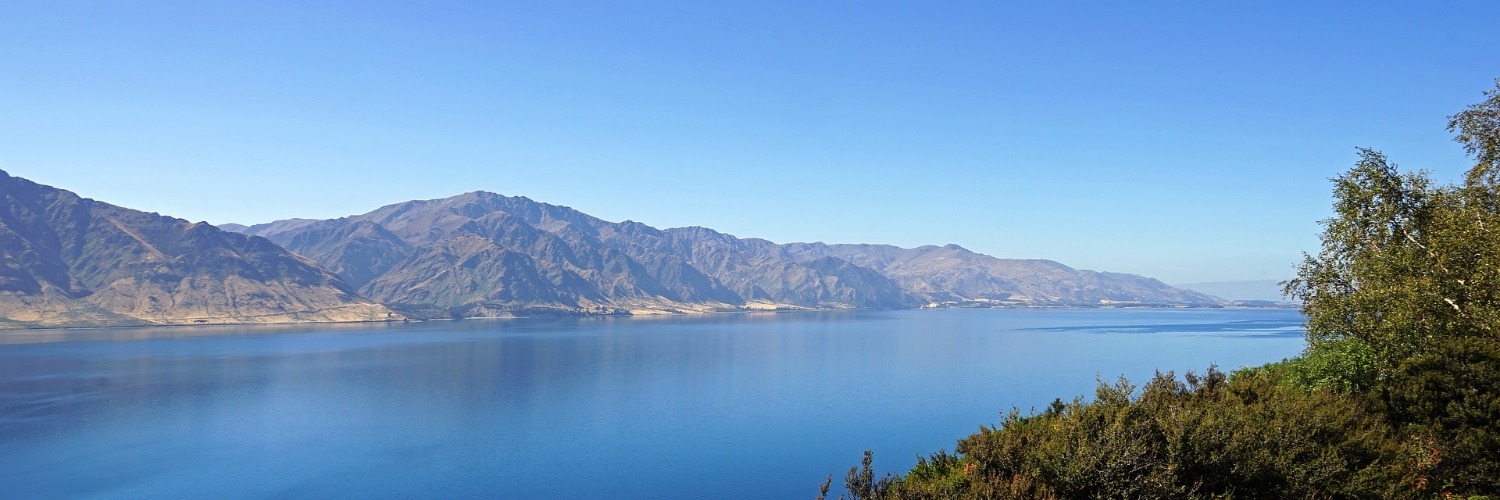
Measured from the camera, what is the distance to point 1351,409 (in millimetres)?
34938

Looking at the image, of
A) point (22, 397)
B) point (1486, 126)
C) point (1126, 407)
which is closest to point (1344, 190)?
point (1486, 126)

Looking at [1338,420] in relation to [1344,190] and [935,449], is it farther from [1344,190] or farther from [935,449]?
[935,449]

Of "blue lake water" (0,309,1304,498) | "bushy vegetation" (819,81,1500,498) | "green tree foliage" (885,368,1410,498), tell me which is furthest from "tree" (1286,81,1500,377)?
"blue lake water" (0,309,1304,498)

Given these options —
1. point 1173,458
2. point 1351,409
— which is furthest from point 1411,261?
point 1173,458

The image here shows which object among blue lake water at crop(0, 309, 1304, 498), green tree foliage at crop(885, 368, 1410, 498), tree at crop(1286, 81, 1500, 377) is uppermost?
tree at crop(1286, 81, 1500, 377)

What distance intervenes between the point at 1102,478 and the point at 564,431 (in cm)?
9579

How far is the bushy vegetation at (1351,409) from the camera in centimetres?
2745

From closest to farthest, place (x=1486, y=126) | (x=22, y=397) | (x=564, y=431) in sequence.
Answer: (x=1486, y=126) → (x=564, y=431) → (x=22, y=397)

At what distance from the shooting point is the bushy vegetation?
2745 centimetres

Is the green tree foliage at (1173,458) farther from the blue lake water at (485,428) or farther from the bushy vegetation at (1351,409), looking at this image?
the blue lake water at (485,428)

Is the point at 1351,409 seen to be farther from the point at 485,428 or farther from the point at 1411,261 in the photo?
the point at 485,428

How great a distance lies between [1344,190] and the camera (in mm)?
50406

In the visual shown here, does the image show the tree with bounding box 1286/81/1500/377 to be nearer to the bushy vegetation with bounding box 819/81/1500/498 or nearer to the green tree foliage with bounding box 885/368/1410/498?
the bushy vegetation with bounding box 819/81/1500/498

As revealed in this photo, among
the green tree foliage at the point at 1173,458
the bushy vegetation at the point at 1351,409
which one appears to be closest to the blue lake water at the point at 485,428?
Answer: the bushy vegetation at the point at 1351,409
